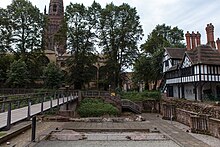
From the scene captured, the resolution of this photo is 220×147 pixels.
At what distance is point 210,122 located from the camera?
16.7m

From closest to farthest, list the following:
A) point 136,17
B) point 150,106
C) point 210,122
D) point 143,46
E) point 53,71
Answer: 1. point 210,122
2. point 150,106
3. point 53,71
4. point 136,17
5. point 143,46

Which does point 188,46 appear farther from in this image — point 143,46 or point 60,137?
point 60,137

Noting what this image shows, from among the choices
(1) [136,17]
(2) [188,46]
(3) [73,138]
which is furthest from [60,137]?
(1) [136,17]

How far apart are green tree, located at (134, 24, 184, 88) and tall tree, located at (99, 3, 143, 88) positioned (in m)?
2.31

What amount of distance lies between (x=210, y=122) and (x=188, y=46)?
2107 cm

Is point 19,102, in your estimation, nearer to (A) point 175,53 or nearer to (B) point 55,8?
(A) point 175,53

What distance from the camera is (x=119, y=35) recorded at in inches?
1550

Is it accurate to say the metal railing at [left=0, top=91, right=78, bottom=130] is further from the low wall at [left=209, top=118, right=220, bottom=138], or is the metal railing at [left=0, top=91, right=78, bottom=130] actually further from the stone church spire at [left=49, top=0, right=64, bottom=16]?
the stone church spire at [left=49, top=0, right=64, bottom=16]

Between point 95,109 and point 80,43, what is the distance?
15.6m

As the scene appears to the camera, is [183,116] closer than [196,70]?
Yes

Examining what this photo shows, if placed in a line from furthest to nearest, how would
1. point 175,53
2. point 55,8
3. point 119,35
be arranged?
point 55,8 → point 119,35 → point 175,53

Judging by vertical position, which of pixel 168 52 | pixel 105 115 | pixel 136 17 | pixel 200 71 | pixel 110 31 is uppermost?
pixel 136 17

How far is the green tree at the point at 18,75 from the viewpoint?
34.6 m

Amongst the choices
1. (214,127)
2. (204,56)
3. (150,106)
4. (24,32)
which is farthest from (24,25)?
(214,127)
